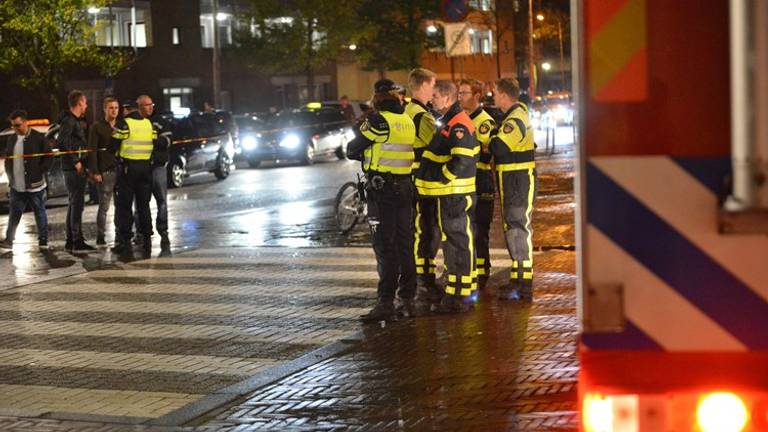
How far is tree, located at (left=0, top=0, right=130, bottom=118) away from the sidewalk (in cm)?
2320

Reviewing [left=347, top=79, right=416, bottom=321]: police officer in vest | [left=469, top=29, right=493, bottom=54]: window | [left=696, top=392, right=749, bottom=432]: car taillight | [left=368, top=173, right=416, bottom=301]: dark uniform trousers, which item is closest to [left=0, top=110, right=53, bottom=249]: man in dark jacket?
[left=347, top=79, right=416, bottom=321]: police officer in vest

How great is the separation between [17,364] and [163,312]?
6.76ft

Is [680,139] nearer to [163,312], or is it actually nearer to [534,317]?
[534,317]

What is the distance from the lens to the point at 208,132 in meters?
29.1

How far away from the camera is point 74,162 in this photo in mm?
15508

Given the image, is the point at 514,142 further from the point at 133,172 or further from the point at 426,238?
the point at 133,172

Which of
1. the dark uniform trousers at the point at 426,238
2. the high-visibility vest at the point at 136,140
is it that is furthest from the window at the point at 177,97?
the dark uniform trousers at the point at 426,238

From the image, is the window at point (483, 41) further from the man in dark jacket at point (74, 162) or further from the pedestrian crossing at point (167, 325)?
the pedestrian crossing at point (167, 325)

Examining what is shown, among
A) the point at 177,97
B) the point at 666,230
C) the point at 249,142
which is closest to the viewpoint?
the point at 666,230

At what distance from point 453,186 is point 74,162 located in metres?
7.01

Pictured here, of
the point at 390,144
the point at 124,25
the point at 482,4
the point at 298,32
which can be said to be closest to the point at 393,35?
the point at 298,32

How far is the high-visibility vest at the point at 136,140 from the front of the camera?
15.0 m

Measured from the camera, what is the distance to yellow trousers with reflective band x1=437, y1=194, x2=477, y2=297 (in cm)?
1004

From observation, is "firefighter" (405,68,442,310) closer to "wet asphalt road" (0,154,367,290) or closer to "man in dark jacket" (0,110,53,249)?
"wet asphalt road" (0,154,367,290)
